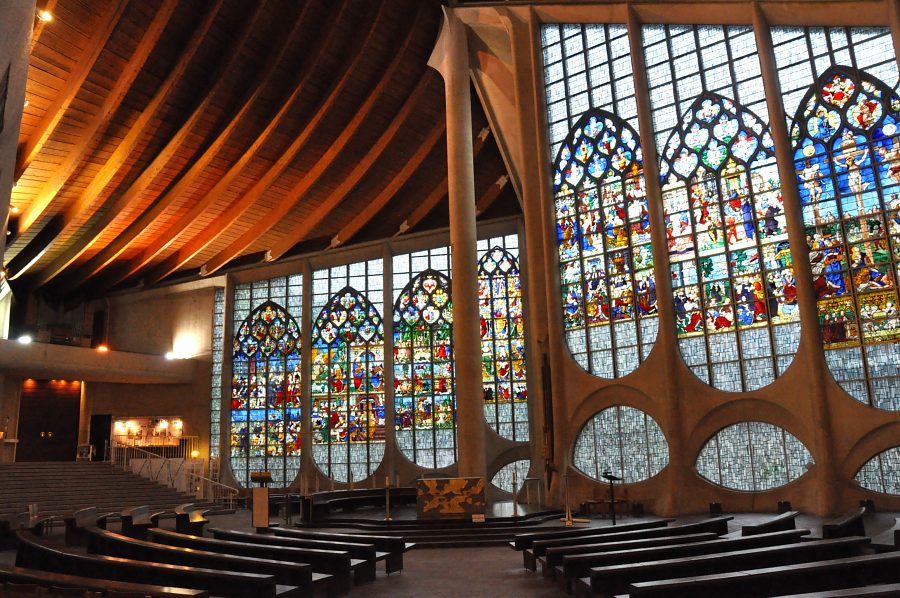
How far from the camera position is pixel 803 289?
409 inches

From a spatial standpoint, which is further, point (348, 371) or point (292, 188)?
point (348, 371)

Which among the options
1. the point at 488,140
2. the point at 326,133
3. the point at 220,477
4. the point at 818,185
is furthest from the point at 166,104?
the point at 818,185

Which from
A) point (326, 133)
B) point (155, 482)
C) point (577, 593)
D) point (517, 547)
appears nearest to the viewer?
point (577, 593)

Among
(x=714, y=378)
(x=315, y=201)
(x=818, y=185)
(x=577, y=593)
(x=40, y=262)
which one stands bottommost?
(x=577, y=593)

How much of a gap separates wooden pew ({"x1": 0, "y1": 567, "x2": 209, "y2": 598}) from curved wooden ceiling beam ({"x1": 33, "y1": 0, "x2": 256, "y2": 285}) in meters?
9.60

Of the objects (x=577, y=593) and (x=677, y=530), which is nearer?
(x=577, y=593)

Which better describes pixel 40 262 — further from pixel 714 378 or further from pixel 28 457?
pixel 714 378

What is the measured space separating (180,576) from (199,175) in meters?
11.7

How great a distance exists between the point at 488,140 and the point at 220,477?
11.2m

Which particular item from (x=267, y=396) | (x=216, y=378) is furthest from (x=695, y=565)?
(x=216, y=378)

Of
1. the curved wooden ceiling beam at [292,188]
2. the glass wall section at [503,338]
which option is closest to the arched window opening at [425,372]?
the glass wall section at [503,338]

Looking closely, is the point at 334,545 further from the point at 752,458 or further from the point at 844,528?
the point at 752,458

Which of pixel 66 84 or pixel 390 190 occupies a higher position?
pixel 66 84

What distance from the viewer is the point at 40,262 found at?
17500mm
